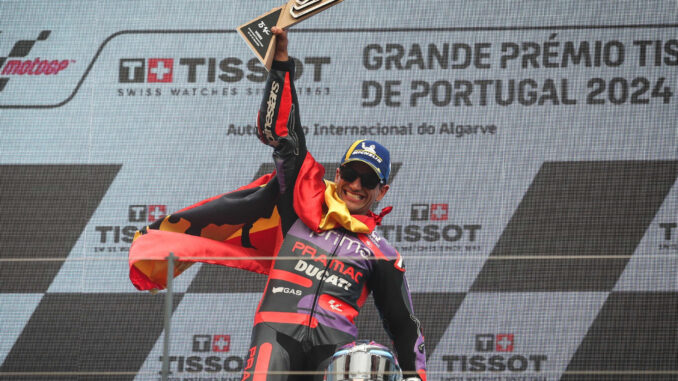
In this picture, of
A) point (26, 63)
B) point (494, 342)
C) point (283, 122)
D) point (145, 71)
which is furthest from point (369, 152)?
point (26, 63)

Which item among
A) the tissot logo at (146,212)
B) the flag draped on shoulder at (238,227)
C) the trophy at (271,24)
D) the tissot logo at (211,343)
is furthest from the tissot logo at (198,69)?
the trophy at (271,24)

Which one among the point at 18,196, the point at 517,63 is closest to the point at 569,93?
the point at 517,63

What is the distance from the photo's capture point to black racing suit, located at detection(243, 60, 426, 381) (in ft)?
7.02

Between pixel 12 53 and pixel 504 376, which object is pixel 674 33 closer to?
pixel 504 376

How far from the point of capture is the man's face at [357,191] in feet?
7.65

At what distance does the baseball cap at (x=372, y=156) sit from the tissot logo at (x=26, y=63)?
1.81 meters

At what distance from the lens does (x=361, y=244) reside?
2.30 metres

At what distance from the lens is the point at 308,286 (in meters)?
2.19

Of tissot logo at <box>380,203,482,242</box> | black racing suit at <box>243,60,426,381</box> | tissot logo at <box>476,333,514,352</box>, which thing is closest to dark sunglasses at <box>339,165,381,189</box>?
black racing suit at <box>243,60,426,381</box>

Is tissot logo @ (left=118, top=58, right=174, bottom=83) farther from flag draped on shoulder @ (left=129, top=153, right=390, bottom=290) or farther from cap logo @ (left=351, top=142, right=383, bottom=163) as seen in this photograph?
cap logo @ (left=351, top=142, right=383, bottom=163)

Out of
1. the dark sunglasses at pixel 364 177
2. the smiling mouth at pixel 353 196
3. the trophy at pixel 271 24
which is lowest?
the smiling mouth at pixel 353 196

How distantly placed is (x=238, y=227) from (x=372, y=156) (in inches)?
16.8

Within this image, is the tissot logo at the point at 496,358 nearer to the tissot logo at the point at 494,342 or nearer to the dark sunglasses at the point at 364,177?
the tissot logo at the point at 494,342

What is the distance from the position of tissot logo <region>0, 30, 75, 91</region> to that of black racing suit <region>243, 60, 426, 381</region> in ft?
5.63
